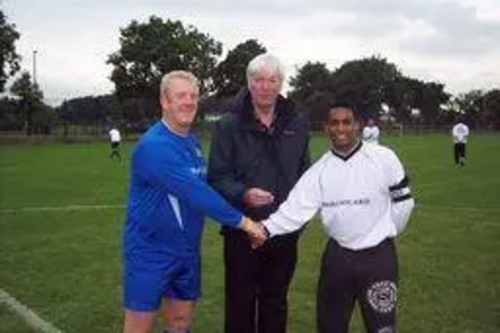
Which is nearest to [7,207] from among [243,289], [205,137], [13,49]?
[243,289]

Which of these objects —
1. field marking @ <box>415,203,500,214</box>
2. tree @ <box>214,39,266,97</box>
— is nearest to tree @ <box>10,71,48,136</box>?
tree @ <box>214,39,266,97</box>

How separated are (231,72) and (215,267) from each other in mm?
102368

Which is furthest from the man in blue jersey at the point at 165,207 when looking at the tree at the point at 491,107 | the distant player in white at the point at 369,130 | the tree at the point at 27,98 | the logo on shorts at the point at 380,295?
the tree at the point at 491,107

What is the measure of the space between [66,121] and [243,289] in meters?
76.2

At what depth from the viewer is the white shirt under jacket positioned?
543 centimetres

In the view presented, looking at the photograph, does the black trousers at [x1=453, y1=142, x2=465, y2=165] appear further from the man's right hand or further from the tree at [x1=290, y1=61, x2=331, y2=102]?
the tree at [x1=290, y1=61, x2=331, y2=102]

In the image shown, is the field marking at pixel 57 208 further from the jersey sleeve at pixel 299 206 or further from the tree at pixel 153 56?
the tree at pixel 153 56

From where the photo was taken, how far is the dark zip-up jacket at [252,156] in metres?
6.03

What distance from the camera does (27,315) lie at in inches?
343

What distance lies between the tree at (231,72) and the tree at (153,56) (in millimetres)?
8751

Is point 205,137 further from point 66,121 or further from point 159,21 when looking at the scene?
point 159,21

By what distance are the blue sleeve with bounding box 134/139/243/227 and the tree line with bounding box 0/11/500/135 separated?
4005 centimetres

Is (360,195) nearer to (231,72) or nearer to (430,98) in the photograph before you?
(231,72)

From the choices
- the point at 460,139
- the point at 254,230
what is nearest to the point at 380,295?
the point at 254,230
